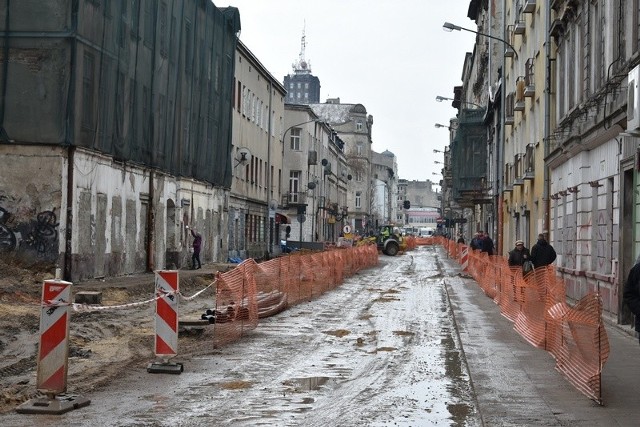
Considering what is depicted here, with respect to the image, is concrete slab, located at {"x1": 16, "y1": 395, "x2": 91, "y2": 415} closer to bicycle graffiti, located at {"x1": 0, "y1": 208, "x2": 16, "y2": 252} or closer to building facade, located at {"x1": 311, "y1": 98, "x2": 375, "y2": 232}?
bicycle graffiti, located at {"x1": 0, "y1": 208, "x2": 16, "y2": 252}

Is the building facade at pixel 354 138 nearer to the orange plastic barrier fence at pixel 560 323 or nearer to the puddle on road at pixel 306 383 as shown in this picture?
the orange plastic barrier fence at pixel 560 323

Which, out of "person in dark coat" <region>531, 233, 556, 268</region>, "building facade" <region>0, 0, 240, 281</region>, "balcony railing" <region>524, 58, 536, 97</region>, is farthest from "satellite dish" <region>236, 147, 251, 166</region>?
"person in dark coat" <region>531, 233, 556, 268</region>

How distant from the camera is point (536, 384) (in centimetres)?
1119

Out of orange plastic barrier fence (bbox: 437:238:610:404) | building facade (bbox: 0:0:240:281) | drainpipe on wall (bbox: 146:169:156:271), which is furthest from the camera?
drainpipe on wall (bbox: 146:169:156:271)

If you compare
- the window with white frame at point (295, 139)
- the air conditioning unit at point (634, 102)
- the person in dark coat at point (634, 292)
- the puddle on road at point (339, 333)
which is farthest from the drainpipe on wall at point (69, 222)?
the window with white frame at point (295, 139)

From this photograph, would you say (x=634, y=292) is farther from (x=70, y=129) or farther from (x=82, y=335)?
(x=70, y=129)

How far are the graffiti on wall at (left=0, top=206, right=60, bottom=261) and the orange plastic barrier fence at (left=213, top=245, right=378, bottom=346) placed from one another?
19.3 feet

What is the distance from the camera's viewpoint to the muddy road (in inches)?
361

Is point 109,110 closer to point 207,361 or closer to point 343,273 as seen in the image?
point 343,273

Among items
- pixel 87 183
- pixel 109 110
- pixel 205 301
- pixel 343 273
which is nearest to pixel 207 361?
pixel 205 301

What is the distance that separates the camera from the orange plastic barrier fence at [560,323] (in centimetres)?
1005

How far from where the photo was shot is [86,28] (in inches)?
1065

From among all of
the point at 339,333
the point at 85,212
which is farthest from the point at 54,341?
A: the point at 85,212

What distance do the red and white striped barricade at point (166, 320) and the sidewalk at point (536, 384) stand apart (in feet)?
11.6
